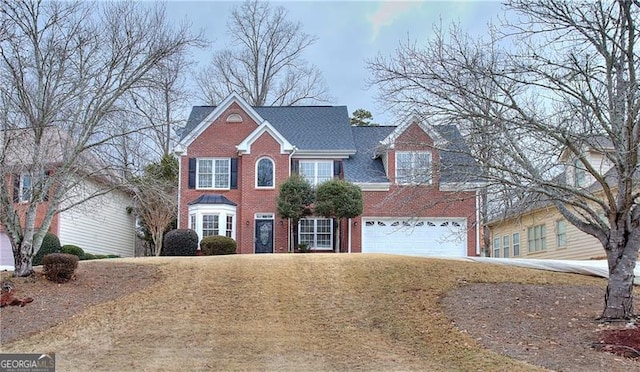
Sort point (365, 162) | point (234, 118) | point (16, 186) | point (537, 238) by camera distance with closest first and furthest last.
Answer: point (16, 186)
point (537, 238)
point (365, 162)
point (234, 118)

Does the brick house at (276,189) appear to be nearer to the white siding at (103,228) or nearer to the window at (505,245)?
the white siding at (103,228)

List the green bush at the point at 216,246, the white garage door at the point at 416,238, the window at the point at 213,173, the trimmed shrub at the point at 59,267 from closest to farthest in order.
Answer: the trimmed shrub at the point at 59,267, the green bush at the point at 216,246, the white garage door at the point at 416,238, the window at the point at 213,173

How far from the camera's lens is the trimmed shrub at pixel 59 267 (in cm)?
1589

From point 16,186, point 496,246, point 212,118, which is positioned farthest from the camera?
point 496,246

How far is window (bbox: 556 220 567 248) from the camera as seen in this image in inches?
990

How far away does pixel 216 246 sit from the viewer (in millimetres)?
24562

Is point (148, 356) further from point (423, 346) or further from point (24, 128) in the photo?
point (24, 128)

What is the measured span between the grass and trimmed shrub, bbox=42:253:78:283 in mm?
1997

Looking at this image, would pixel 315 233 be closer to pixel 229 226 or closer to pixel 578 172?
pixel 229 226

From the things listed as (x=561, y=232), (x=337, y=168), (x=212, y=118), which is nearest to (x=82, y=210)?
(x=212, y=118)

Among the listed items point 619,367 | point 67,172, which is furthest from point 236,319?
point 619,367

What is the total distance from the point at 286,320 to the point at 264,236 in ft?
43.5

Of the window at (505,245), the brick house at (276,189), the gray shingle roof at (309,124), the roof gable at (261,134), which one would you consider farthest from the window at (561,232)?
the roof gable at (261,134)

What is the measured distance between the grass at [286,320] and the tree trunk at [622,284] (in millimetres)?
2782
